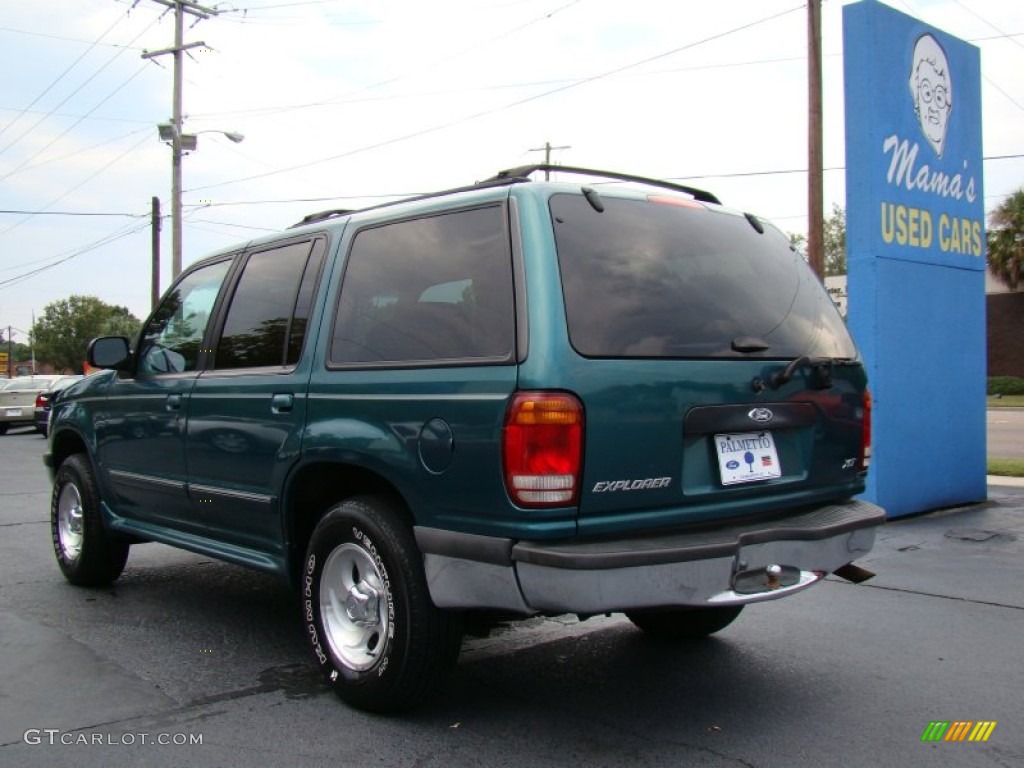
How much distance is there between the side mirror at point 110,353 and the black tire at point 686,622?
308 centimetres

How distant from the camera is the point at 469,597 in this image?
131 inches

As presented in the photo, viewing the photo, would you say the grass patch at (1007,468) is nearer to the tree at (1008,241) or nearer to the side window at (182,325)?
the side window at (182,325)

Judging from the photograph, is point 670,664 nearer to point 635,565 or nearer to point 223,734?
point 635,565

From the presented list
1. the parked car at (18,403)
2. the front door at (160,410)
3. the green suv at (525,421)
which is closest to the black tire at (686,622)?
the green suv at (525,421)

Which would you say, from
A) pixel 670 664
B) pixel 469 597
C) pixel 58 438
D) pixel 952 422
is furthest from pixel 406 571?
pixel 952 422

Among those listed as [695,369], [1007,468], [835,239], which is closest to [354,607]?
[695,369]

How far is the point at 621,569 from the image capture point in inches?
125

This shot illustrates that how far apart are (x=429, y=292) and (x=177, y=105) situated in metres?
27.9

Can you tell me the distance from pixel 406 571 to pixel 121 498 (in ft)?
8.86

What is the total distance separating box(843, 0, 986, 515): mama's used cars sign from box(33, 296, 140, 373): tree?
102 metres

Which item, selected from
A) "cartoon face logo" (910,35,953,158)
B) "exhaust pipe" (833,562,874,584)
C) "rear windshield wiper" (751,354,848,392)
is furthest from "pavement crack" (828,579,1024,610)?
"cartoon face logo" (910,35,953,158)

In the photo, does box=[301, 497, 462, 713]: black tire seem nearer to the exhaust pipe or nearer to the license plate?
the license plate

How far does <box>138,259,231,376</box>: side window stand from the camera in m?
5.05

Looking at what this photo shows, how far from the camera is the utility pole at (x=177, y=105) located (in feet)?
93.2
